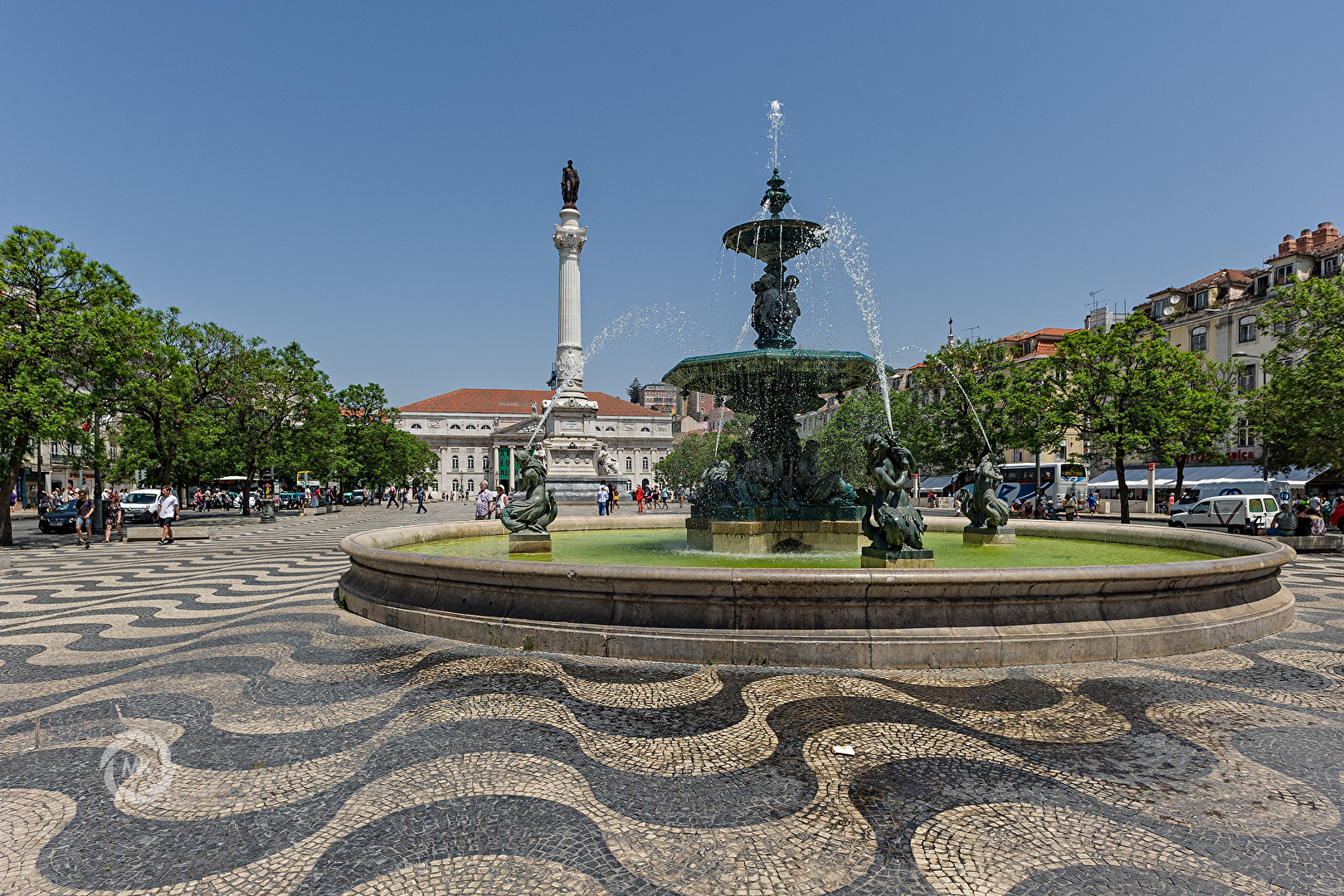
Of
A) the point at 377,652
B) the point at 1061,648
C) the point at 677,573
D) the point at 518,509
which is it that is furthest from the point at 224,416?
the point at 1061,648

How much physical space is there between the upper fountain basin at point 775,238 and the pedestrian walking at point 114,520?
2115 cm

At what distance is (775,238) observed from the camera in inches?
439

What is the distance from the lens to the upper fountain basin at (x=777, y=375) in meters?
9.68

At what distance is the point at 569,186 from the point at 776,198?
2020 inches

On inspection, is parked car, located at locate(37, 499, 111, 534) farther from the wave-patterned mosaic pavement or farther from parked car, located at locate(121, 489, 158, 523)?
the wave-patterned mosaic pavement

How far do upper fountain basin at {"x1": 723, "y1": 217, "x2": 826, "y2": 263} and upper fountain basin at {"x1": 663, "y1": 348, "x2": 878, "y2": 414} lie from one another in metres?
1.97

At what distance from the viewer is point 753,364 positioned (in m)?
9.90

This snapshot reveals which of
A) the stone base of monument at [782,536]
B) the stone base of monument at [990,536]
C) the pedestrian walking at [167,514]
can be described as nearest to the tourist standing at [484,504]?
the pedestrian walking at [167,514]

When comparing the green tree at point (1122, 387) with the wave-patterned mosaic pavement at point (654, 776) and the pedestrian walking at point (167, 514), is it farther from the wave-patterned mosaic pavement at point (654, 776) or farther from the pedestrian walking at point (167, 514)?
the pedestrian walking at point (167, 514)

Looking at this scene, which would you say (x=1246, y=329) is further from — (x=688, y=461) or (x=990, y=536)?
(x=990, y=536)

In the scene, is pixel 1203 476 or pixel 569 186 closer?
pixel 1203 476

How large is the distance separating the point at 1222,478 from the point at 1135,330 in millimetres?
16612

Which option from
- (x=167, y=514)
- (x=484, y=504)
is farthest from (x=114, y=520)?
(x=484, y=504)

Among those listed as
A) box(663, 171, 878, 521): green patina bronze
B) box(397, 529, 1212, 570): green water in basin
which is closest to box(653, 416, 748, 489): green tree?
box(397, 529, 1212, 570): green water in basin
